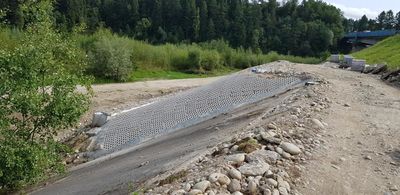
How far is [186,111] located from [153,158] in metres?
4.11

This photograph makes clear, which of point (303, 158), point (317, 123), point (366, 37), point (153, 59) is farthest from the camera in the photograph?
point (366, 37)

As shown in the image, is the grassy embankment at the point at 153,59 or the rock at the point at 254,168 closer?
the rock at the point at 254,168

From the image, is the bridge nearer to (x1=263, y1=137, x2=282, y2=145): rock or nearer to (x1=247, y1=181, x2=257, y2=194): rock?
(x1=263, y1=137, x2=282, y2=145): rock

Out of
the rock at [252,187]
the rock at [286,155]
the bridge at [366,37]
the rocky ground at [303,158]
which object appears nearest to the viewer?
the rock at [252,187]

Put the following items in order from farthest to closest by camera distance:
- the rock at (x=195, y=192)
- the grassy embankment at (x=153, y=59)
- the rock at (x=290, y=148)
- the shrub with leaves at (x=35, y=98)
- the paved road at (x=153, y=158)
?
the grassy embankment at (x=153, y=59) → the shrub with leaves at (x=35, y=98) → the paved road at (x=153, y=158) → the rock at (x=290, y=148) → the rock at (x=195, y=192)

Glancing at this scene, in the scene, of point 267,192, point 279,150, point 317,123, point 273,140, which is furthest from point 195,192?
point 317,123

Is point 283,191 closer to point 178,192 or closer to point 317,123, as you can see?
point 178,192

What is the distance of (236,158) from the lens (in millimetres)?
5707

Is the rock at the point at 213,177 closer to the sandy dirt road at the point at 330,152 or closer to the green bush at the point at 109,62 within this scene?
the sandy dirt road at the point at 330,152

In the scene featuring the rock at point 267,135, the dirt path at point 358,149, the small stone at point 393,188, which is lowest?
the small stone at point 393,188

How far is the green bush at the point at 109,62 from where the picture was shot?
1097 inches

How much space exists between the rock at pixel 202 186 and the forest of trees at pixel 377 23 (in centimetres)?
6663

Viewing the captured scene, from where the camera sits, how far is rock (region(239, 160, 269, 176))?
535 cm

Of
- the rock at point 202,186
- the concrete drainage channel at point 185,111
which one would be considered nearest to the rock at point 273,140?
the rock at point 202,186
